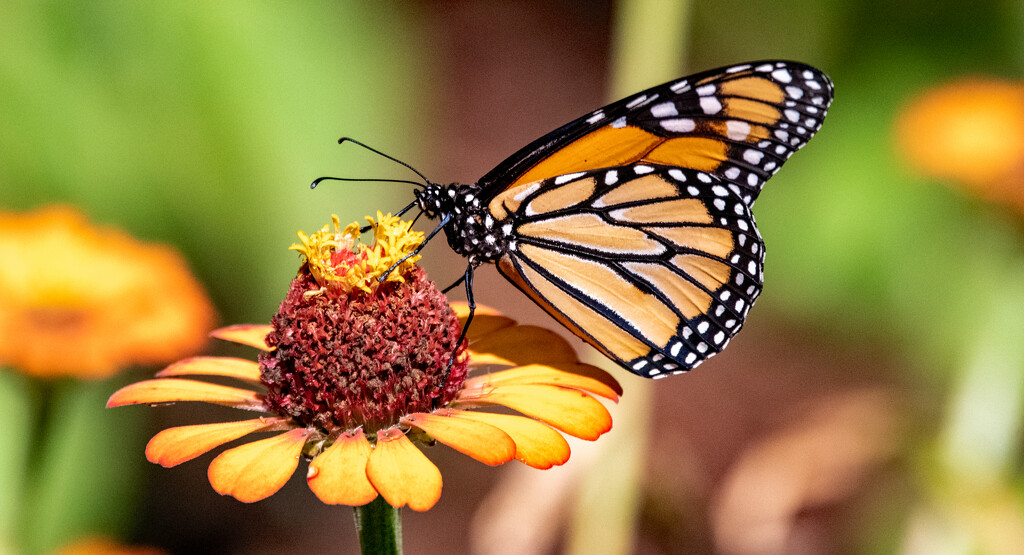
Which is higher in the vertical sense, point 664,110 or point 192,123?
point 192,123

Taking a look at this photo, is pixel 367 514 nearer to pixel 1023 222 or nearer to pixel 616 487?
pixel 616 487

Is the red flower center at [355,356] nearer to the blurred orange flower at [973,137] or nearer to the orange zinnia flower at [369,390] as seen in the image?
the orange zinnia flower at [369,390]

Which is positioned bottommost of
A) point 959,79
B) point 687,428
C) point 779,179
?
point 687,428

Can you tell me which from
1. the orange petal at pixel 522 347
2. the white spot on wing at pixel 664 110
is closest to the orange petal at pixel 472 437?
the orange petal at pixel 522 347

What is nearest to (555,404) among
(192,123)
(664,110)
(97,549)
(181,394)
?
(181,394)

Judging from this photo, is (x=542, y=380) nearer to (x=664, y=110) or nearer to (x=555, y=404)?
(x=555, y=404)

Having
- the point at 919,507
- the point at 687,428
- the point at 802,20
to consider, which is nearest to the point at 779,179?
the point at 802,20
